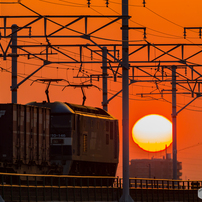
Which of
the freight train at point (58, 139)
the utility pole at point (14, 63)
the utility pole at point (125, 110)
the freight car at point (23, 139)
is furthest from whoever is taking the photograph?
the utility pole at point (14, 63)

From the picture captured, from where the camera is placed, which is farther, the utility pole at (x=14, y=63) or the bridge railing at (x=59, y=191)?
the utility pole at (x=14, y=63)

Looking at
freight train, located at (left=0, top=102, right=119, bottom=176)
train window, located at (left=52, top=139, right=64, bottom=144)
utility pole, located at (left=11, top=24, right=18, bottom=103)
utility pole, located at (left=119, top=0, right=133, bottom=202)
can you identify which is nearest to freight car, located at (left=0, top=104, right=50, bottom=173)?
freight train, located at (left=0, top=102, right=119, bottom=176)

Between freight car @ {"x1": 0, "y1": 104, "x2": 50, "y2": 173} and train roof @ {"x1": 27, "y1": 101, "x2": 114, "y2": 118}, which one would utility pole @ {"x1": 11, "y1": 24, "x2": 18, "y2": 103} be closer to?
train roof @ {"x1": 27, "y1": 101, "x2": 114, "y2": 118}

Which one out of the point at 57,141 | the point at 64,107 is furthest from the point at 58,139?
the point at 64,107

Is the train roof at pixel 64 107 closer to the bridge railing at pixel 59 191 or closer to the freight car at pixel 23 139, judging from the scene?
the freight car at pixel 23 139

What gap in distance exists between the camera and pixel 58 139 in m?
41.6

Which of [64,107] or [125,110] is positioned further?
[64,107]

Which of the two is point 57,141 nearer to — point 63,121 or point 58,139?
point 58,139

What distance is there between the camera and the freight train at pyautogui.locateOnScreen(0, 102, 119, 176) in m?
35.0

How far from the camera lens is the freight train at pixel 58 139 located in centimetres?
3500

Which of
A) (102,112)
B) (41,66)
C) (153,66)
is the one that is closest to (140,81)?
(153,66)

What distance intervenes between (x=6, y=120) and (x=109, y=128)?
13427 mm

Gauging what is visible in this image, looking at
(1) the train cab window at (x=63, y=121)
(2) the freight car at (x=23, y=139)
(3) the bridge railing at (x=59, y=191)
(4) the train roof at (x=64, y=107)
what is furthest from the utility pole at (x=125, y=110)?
(4) the train roof at (x=64, y=107)

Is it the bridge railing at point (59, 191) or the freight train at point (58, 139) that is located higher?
the freight train at point (58, 139)
